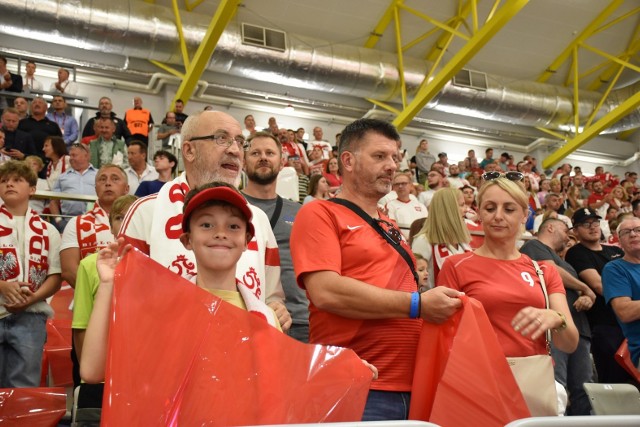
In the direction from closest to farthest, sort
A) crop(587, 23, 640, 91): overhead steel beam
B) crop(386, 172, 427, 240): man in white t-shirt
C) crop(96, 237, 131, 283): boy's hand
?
crop(96, 237, 131, 283): boy's hand, crop(386, 172, 427, 240): man in white t-shirt, crop(587, 23, 640, 91): overhead steel beam

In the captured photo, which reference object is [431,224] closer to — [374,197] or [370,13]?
[374,197]

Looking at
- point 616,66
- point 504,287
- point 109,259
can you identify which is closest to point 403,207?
point 504,287

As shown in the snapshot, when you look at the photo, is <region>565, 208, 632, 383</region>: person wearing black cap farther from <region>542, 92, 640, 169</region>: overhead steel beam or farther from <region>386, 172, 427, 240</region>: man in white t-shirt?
<region>542, 92, 640, 169</region>: overhead steel beam

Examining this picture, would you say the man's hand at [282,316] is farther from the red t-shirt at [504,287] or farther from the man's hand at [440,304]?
the red t-shirt at [504,287]

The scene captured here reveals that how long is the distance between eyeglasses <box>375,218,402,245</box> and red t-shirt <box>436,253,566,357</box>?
32 centimetres

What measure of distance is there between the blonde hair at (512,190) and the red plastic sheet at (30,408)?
1843 millimetres

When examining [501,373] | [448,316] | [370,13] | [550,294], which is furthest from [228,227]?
[370,13]

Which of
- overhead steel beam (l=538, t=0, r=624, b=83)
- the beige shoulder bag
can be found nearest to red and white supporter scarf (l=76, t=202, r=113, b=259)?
the beige shoulder bag

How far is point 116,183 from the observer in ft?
13.6

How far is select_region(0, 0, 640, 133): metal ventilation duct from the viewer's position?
31.9 feet

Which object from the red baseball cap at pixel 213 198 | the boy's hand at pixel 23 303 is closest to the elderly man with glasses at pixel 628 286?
the red baseball cap at pixel 213 198

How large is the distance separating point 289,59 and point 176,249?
9.84 meters

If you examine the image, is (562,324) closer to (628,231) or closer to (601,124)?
(628,231)

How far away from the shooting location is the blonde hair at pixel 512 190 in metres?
2.42
